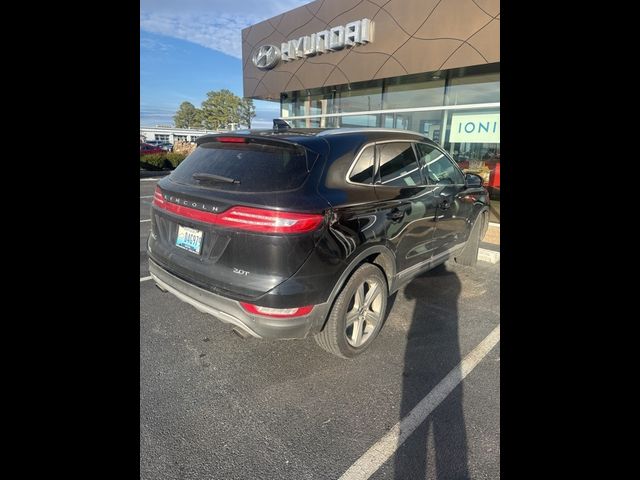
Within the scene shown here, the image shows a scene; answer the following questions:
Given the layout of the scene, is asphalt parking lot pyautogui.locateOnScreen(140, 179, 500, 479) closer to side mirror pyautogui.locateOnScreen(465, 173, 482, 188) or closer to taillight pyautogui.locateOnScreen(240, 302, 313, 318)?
taillight pyautogui.locateOnScreen(240, 302, 313, 318)

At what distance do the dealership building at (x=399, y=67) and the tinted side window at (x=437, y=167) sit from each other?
266 cm

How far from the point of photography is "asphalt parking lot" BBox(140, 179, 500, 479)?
201cm

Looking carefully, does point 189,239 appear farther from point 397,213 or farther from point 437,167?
point 437,167

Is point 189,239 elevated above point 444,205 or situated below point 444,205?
below

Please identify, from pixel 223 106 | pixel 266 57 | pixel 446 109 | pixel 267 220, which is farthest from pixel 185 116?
pixel 267 220

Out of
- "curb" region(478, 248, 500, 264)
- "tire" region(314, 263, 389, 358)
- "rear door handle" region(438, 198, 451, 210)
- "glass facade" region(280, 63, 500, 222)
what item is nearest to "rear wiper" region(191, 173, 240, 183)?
"tire" region(314, 263, 389, 358)

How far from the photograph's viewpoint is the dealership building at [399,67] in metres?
8.38

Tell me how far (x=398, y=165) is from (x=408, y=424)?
2.08 m

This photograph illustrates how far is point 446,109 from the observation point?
30.9ft

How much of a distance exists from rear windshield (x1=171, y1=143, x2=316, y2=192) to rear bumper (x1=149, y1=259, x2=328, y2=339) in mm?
759

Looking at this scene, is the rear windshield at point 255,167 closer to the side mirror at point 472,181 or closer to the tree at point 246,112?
the side mirror at point 472,181

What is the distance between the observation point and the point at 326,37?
11.2 metres

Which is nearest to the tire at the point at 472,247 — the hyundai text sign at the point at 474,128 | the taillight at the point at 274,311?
the taillight at the point at 274,311
